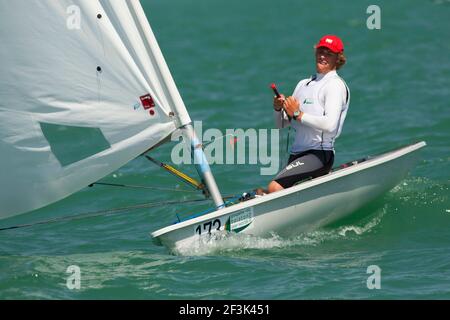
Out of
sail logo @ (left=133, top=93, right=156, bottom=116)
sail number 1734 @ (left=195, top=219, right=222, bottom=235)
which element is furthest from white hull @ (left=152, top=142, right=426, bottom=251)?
sail logo @ (left=133, top=93, right=156, bottom=116)

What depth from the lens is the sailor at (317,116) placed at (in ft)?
20.9

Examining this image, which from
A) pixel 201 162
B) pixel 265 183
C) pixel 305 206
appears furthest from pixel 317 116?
pixel 265 183

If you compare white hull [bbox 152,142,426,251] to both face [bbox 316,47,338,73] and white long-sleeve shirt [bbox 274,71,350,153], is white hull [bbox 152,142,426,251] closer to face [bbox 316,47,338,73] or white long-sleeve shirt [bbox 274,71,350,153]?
white long-sleeve shirt [bbox 274,71,350,153]

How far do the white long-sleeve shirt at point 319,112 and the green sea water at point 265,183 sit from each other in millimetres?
333

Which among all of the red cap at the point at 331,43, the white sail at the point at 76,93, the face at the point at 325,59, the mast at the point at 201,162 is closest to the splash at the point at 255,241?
the mast at the point at 201,162

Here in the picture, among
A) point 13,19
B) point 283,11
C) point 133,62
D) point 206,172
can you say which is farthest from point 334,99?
point 283,11

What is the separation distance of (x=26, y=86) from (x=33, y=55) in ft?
0.71

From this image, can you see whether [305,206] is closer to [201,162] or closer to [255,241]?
[255,241]

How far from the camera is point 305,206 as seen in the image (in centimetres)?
642

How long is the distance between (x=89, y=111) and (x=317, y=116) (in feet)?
5.27

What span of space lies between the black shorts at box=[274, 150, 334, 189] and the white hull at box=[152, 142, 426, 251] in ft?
0.51

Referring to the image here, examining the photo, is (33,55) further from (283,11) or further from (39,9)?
(283,11)
